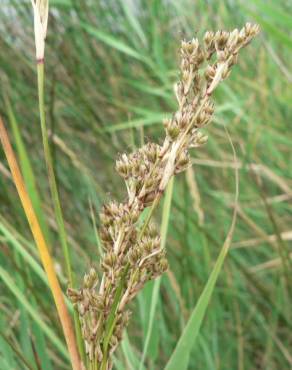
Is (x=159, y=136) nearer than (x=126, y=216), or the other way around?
(x=126, y=216)

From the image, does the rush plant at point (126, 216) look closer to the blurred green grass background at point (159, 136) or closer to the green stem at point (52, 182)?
the green stem at point (52, 182)

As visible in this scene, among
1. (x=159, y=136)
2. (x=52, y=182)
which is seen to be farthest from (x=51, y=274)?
(x=159, y=136)

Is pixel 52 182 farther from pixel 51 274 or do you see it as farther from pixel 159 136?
pixel 159 136

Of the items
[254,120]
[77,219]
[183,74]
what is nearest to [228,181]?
[254,120]

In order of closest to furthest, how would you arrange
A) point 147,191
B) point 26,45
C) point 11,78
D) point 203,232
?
point 147,191
point 203,232
point 11,78
point 26,45

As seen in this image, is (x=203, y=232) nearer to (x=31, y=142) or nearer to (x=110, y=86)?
→ (x=31, y=142)
